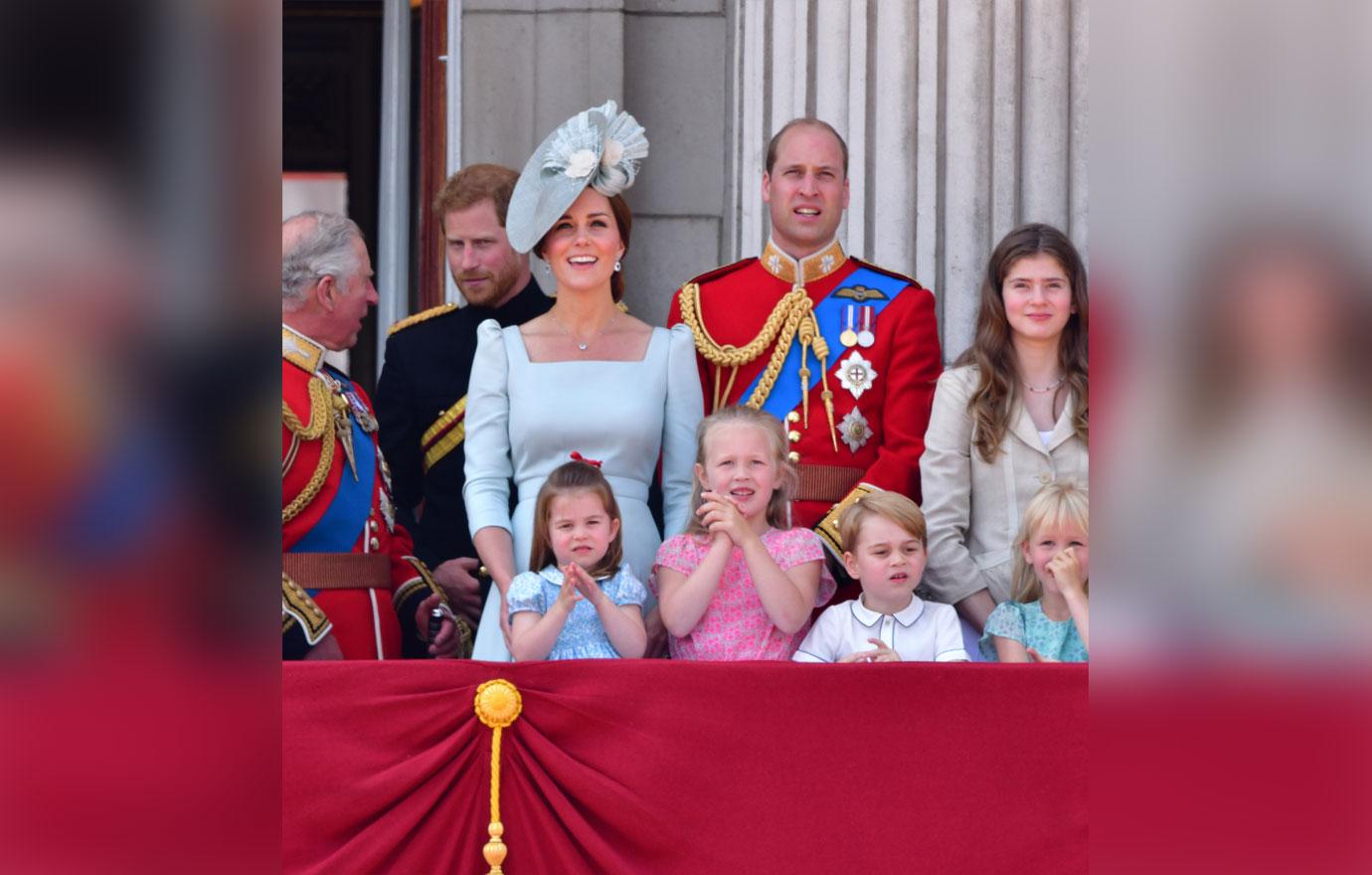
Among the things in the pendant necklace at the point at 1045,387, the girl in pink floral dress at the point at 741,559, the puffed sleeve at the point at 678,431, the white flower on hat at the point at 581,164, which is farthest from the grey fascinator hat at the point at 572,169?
the pendant necklace at the point at 1045,387

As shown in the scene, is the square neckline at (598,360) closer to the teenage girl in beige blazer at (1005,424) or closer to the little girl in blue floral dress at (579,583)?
the little girl in blue floral dress at (579,583)

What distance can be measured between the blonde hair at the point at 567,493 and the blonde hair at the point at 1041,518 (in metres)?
0.77

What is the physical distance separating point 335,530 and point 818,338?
3.66 ft

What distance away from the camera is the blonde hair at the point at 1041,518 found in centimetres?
364

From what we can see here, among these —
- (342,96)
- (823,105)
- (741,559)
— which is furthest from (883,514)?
(342,96)

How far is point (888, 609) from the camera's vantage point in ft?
12.1

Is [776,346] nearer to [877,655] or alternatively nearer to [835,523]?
[835,523]

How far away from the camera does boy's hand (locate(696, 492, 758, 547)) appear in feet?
11.6

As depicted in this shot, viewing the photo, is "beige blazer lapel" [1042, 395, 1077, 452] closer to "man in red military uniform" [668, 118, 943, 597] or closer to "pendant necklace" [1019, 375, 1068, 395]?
"pendant necklace" [1019, 375, 1068, 395]

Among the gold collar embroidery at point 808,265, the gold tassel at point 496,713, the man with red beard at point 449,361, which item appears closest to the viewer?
the gold tassel at point 496,713

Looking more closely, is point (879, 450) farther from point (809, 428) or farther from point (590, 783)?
point (590, 783)

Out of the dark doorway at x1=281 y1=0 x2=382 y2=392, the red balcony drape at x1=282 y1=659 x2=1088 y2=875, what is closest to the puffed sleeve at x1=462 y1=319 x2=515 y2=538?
the red balcony drape at x1=282 y1=659 x2=1088 y2=875

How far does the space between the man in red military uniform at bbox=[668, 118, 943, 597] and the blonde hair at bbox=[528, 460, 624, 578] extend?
0.52 meters
